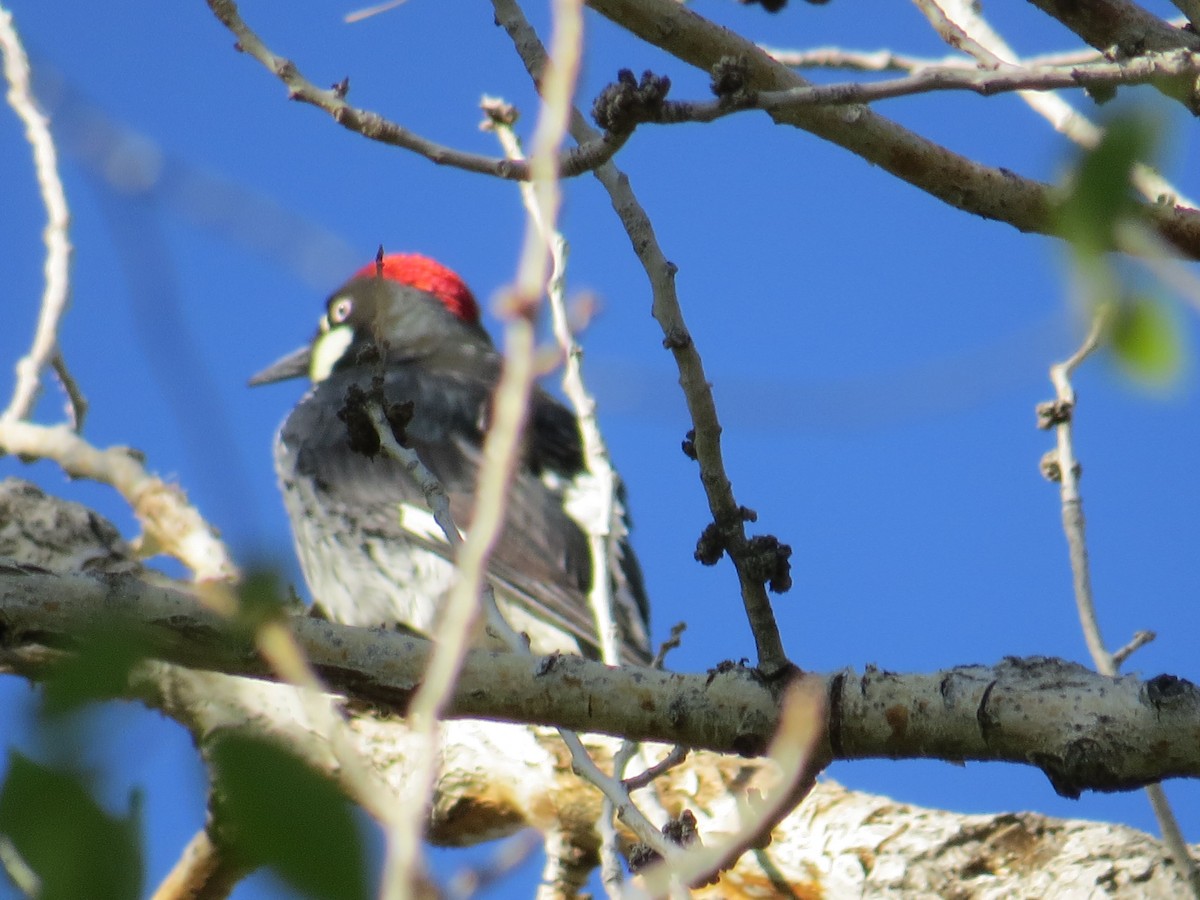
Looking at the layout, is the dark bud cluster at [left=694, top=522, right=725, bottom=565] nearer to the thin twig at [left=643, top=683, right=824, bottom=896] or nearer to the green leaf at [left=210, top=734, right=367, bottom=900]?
the thin twig at [left=643, top=683, right=824, bottom=896]

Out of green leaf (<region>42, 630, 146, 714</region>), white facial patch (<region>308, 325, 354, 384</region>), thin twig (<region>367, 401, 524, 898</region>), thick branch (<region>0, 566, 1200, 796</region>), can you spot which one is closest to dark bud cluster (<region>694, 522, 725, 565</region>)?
thick branch (<region>0, 566, 1200, 796</region>)

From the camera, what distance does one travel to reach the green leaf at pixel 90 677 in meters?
0.71

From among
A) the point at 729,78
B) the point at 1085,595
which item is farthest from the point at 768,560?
the point at 1085,595

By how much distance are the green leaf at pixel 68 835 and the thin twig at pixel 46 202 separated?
333cm

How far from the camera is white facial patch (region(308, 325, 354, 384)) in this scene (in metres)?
6.90

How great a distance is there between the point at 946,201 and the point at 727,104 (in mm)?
482

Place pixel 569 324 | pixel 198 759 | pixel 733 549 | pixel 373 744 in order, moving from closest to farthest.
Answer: pixel 198 759 < pixel 733 549 < pixel 569 324 < pixel 373 744

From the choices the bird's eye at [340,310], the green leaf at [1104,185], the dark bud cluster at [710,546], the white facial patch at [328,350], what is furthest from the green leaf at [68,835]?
the bird's eye at [340,310]

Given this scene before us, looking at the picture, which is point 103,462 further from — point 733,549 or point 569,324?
point 733,549

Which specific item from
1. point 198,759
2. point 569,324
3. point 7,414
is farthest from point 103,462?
A: point 198,759

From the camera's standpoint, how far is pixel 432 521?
5445 mm

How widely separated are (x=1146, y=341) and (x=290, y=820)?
0.48 m

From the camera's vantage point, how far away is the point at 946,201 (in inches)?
75.5

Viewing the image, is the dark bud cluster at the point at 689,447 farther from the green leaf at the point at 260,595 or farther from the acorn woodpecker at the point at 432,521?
the acorn woodpecker at the point at 432,521
